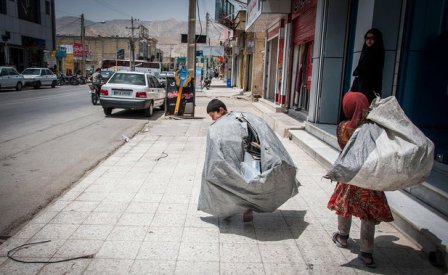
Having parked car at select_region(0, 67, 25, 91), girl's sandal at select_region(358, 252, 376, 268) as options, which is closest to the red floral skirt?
girl's sandal at select_region(358, 252, 376, 268)

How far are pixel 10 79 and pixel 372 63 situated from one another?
24.8 meters

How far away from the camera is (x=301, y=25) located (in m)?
12.0

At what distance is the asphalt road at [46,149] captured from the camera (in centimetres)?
482

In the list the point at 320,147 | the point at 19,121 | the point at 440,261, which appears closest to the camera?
the point at 440,261

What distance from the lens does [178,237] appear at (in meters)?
3.72

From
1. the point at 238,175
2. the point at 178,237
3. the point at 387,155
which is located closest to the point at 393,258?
the point at 387,155

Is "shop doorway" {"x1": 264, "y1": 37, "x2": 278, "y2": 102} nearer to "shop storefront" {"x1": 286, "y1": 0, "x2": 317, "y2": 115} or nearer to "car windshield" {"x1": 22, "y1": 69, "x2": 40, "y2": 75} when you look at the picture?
"shop storefront" {"x1": 286, "y1": 0, "x2": 317, "y2": 115}

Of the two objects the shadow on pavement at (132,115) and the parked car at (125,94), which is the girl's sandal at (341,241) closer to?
the parked car at (125,94)

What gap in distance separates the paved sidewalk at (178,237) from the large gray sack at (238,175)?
366 mm

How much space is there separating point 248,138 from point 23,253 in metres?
2.47

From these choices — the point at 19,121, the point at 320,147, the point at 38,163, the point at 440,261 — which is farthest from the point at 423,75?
the point at 19,121

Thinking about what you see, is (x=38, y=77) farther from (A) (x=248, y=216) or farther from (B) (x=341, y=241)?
(B) (x=341, y=241)

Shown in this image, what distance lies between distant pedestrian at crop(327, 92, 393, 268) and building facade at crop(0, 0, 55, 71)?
118ft

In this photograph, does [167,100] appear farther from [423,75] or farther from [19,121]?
[423,75]
